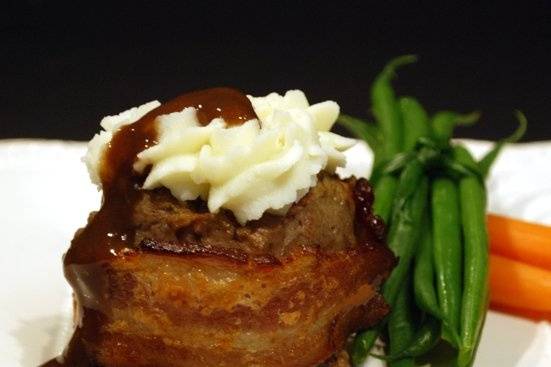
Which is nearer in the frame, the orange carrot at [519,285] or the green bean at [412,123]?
the orange carrot at [519,285]

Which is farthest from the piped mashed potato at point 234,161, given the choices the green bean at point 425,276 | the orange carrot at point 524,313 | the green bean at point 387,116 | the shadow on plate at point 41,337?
the green bean at point 387,116

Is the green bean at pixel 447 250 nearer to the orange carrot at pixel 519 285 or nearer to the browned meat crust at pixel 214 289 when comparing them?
the orange carrot at pixel 519 285

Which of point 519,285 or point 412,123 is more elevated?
point 412,123

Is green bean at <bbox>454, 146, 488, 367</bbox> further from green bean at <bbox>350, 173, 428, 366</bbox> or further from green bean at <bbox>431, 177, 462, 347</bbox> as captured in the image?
green bean at <bbox>350, 173, 428, 366</bbox>

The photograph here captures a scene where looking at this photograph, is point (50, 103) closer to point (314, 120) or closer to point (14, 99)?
point (14, 99)

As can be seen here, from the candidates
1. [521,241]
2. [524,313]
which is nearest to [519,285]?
[524,313]

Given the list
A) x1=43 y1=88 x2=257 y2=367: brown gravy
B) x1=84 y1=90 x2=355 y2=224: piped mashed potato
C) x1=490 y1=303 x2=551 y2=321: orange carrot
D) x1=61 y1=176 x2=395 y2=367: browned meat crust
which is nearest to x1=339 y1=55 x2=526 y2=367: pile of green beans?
x1=490 y1=303 x2=551 y2=321: orange carrot

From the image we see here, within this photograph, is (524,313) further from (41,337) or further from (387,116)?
(41,337)
